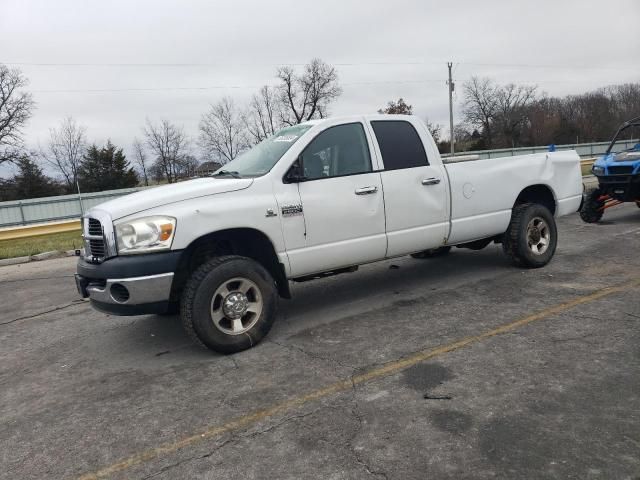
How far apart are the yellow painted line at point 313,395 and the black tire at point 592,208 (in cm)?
570

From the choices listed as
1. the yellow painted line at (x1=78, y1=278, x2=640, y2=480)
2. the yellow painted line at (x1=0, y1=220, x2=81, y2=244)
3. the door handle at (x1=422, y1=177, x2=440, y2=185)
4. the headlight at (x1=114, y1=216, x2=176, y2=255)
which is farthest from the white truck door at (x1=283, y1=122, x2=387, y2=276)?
the yellow painted line at (x1=0, y1=220, x2=81, y2=244)

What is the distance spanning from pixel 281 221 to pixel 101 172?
5666 cm

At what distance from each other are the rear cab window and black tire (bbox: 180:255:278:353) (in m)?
1.82

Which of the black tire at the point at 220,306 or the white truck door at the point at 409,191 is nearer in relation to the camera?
the black tire at the point at 220,306

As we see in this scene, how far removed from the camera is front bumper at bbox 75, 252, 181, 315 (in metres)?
3.92

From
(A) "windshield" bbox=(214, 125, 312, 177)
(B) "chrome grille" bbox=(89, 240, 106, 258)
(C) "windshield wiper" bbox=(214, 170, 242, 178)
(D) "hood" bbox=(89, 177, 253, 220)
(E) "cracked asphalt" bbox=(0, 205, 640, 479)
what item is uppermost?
(A) "windshield" bbox=(214, 125, 312, 177)

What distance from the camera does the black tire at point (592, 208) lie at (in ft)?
32.4

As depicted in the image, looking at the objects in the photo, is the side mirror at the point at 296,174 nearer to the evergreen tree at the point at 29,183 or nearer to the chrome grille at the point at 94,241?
the chrome grille at the point at 94,241

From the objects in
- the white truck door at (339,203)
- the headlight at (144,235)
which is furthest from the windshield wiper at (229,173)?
the headlight at (144,235)

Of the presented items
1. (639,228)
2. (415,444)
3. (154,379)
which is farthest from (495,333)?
(639,228)

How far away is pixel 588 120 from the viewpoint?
7550cm

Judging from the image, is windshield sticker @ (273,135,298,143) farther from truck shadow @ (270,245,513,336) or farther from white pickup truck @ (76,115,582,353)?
Answer: truck shadow @ (270,245,513,336)

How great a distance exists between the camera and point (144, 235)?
3947 mm

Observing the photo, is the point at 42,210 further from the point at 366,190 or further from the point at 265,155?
the point at 366,190
